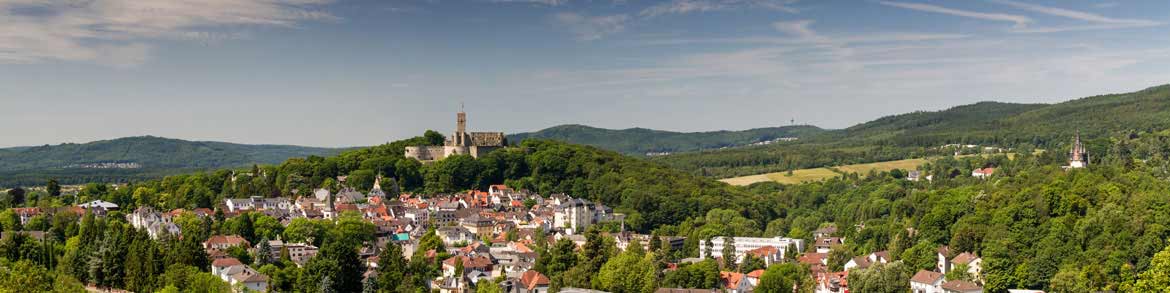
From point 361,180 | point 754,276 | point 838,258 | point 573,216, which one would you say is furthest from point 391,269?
point 361,180

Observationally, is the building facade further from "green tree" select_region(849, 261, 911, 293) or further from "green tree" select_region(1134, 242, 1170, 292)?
"green tree" select_region(1134, 242, 1170, 292)

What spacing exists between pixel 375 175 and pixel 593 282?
1669 inches

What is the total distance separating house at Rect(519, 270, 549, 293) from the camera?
61.3m

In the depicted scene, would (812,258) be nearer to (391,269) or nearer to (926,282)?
(926,282)

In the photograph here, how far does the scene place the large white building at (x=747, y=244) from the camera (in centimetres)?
7925

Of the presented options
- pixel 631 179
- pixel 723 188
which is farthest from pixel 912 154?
pixel 631 179

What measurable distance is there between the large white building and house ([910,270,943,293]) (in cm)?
1554

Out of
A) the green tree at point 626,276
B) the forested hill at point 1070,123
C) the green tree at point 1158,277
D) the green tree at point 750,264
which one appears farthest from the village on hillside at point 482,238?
the forested hill at point 1070,123

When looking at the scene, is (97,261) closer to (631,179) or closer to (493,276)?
(493,276)

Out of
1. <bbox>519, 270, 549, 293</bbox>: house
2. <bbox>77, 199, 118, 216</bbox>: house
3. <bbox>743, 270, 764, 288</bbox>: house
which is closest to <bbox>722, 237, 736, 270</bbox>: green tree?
<bbox>743, 270, 764, 288</bbox>: house

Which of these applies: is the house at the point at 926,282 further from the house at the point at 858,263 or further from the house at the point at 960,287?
the house at the point at 858,263

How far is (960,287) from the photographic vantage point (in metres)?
58.5

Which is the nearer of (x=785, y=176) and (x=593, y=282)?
(x=593, y=282)

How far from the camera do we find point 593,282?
202 ft
